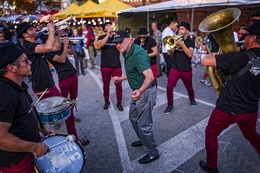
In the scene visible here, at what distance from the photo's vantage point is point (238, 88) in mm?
2604

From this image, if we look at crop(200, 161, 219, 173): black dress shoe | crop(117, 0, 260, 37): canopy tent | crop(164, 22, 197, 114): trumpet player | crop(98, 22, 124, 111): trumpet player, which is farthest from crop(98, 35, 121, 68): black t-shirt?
crop(117, 0, 260, 37): canopy tent

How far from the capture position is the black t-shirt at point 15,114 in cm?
170

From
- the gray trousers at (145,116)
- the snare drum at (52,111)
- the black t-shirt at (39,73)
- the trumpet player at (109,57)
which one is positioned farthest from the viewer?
the trumpet player at (109,57)

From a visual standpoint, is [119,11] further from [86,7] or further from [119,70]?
[119,70]

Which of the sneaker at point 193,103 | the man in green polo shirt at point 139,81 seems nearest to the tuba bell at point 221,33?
the man in green polo shirt at point 139,81

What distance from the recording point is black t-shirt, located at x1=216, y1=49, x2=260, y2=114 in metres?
2.48

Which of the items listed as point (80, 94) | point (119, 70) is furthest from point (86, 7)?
point (119, 70)

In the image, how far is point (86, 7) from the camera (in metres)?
18.8

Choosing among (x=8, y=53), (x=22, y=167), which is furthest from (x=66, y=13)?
(x=22, y=167)

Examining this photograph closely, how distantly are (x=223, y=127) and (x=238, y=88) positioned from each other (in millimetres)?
572

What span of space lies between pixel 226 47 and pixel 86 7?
715 inches

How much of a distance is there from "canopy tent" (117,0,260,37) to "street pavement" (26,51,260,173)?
19.5 feet

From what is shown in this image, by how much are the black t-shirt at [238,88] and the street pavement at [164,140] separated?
1.04m

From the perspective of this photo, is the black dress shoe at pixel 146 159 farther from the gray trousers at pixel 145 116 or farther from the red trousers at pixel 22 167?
the red trousers at pixel 22 167
